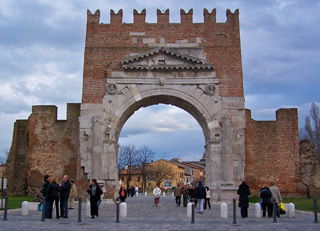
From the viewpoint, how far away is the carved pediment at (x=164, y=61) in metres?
19.4

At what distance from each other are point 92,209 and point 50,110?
10798mm

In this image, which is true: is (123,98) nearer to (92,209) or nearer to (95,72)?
(95,72)

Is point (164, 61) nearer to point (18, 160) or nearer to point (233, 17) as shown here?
point (233, 17)

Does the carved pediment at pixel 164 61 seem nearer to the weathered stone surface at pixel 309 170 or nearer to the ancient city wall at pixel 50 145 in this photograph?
the ancient city wall at pixel 50 145

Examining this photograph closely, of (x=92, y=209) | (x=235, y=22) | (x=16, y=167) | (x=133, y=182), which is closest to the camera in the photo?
(x=92, y=209)

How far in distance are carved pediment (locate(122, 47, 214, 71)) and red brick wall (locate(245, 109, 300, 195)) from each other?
3764mm

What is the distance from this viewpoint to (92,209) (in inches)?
462

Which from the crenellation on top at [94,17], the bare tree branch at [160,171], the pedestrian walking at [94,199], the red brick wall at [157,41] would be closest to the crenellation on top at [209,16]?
the red brick wall at [157,41]

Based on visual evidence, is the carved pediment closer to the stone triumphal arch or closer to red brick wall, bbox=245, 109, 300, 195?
the stone triumphal arch

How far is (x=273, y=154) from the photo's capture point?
65.8 feet

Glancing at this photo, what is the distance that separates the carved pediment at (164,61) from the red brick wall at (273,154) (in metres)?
3.76

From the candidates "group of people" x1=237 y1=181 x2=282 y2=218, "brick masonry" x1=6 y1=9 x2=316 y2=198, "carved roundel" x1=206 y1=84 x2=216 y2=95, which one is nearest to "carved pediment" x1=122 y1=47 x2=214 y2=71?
"brick masonry" x1=6 y1=9 x2=316 y2=198

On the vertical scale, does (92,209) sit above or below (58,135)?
below

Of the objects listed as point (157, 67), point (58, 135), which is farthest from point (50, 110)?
point (157, 67)
